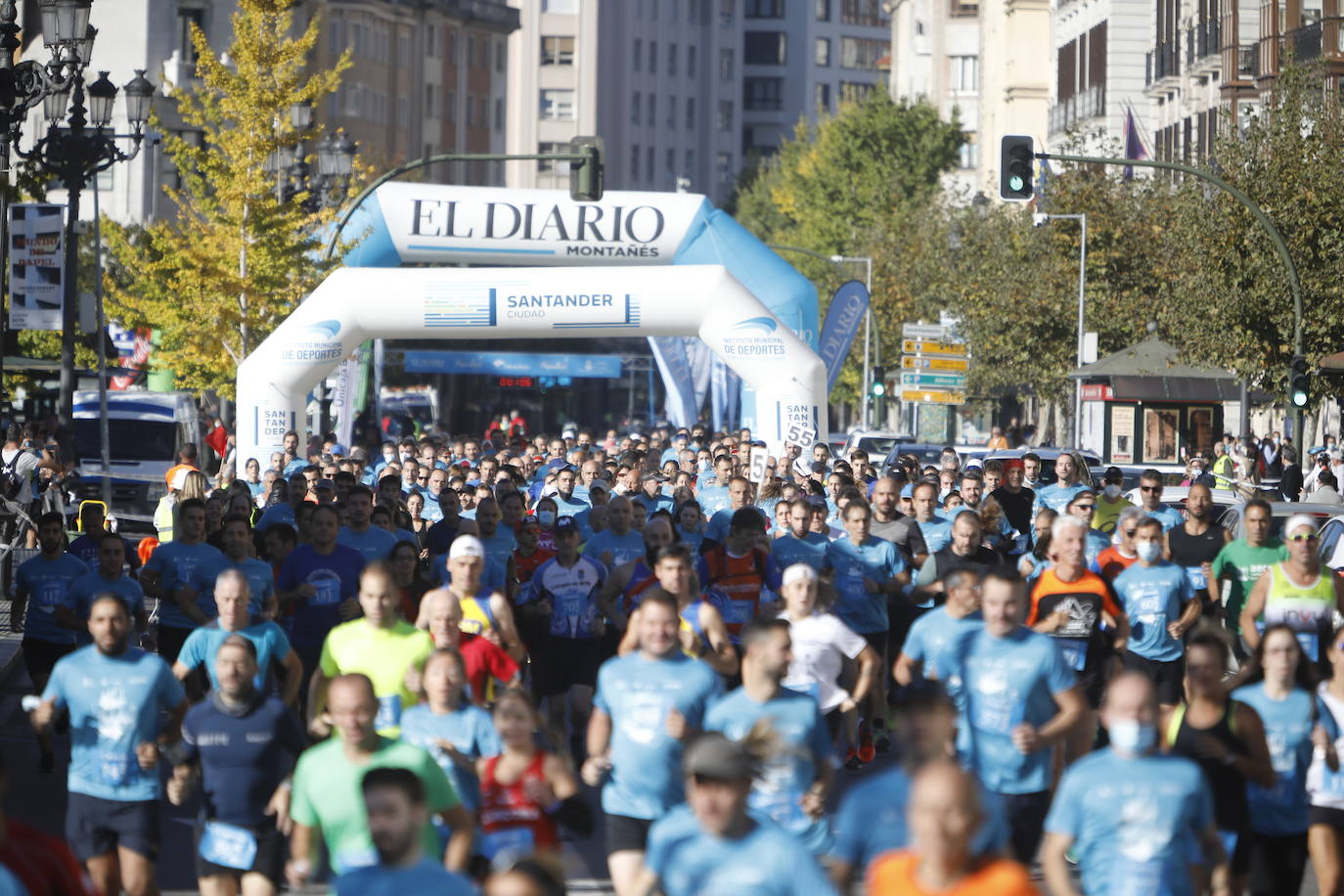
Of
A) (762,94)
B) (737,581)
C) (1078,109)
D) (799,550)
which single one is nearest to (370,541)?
(737,581)

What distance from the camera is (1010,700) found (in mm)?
9016

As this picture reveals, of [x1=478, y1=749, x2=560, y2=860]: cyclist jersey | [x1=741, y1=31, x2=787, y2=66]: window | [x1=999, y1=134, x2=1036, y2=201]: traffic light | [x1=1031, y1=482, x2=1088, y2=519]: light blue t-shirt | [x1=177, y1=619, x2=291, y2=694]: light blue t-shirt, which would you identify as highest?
[x1=741, y1=31, x2=787, y2=66]: window

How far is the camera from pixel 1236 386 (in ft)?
123

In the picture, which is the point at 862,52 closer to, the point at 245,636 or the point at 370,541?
the point at 370,541

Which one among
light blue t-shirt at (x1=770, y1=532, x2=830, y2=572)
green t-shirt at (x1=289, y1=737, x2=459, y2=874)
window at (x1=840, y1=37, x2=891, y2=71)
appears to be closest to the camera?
green t-shirt at (x1=289, y1=737, x2=459, y2=874)

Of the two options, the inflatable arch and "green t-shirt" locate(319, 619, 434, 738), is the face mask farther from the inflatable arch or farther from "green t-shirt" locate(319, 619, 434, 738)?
the inflatable arch

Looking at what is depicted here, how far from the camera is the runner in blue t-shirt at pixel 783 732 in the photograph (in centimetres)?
814

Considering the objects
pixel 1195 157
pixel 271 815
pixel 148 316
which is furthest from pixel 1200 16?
pixel 271 815

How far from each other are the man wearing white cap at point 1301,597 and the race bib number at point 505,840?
505cm

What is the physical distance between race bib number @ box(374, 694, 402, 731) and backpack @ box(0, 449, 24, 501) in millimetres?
16166

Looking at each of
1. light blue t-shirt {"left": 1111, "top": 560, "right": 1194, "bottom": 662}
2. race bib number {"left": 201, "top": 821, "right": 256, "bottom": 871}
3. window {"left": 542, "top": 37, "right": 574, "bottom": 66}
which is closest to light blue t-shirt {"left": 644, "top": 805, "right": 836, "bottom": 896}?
race bib number {"left": 201, "top": 821, "right": 256, "bottom": 871}

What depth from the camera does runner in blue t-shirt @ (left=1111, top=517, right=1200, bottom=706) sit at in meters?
12.4

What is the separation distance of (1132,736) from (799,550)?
678 centimetres

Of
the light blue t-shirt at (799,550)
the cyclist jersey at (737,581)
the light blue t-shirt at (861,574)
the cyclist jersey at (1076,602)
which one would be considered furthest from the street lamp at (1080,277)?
the cyclist jersey at (1076,602)
